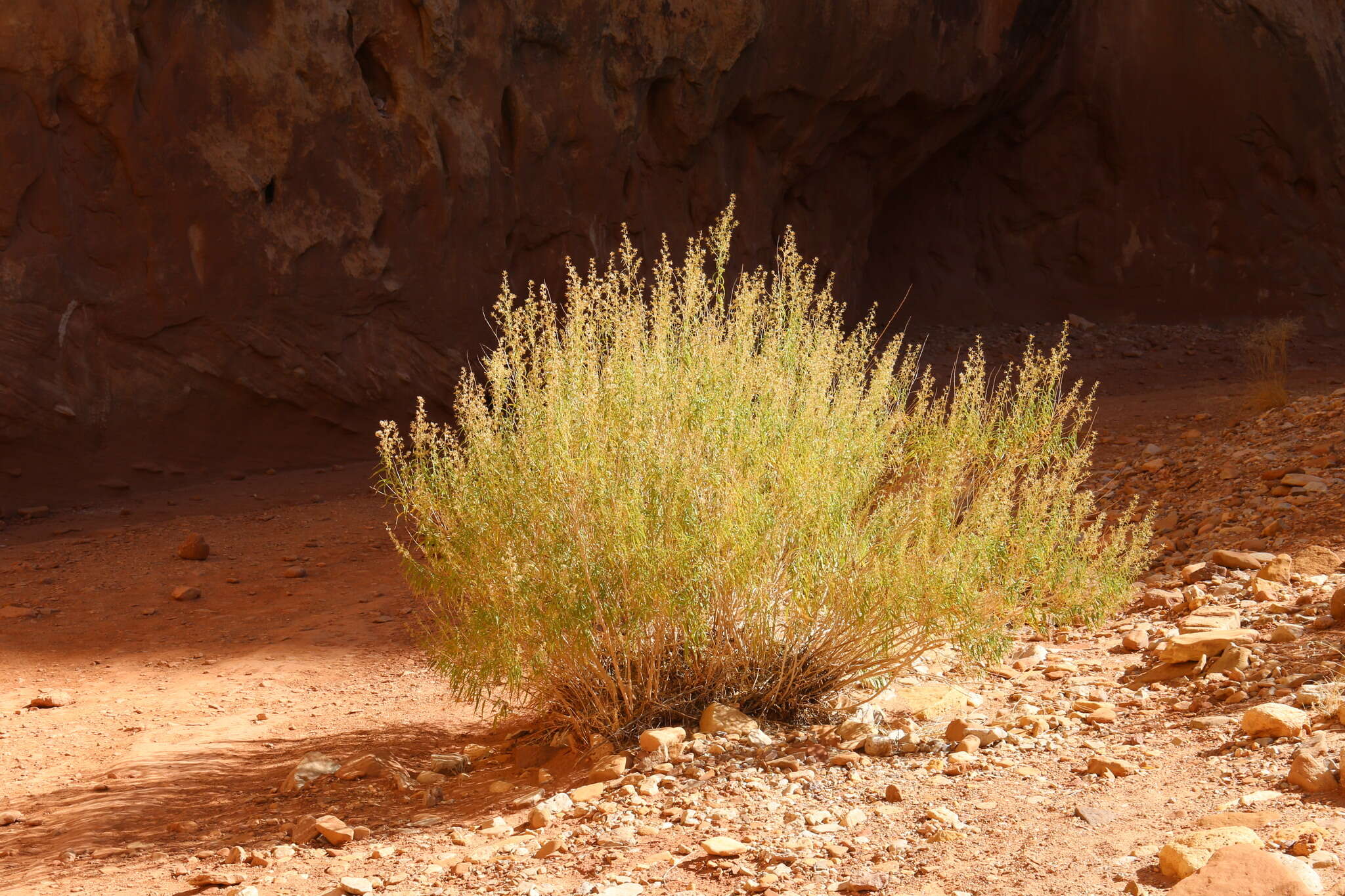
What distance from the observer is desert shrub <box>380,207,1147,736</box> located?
320 centimetres

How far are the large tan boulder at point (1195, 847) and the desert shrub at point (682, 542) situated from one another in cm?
101

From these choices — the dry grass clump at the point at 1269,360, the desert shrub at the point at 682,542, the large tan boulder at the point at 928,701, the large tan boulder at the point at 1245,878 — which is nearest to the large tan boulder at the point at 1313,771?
the large tan boulder at the point at 1245,878

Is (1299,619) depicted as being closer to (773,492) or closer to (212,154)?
(773,492)

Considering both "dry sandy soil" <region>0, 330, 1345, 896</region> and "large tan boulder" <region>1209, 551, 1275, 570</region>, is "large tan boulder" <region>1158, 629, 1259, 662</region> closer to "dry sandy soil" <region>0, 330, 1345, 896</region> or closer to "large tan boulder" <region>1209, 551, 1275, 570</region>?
"dry sandy soil" <region>0, 330, 1345, 896</region>

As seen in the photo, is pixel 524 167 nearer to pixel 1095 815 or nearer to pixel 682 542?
pixel 682 542

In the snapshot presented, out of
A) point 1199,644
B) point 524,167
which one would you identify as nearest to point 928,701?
point 1199,644

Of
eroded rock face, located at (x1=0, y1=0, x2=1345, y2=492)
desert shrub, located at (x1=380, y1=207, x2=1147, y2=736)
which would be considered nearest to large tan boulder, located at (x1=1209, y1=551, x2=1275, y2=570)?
desert shrub, located at (x1=380, y1=207, x2=1147, y2=736)

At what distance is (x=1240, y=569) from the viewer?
15.1 ft

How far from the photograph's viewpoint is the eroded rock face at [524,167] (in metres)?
6.82

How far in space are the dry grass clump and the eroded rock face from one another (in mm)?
1146

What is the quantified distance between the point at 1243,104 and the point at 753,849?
1129cm

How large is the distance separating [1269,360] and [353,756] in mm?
7185

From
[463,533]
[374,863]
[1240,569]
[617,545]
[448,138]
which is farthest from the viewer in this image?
[448,138]

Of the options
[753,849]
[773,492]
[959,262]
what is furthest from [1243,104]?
[753,849]
